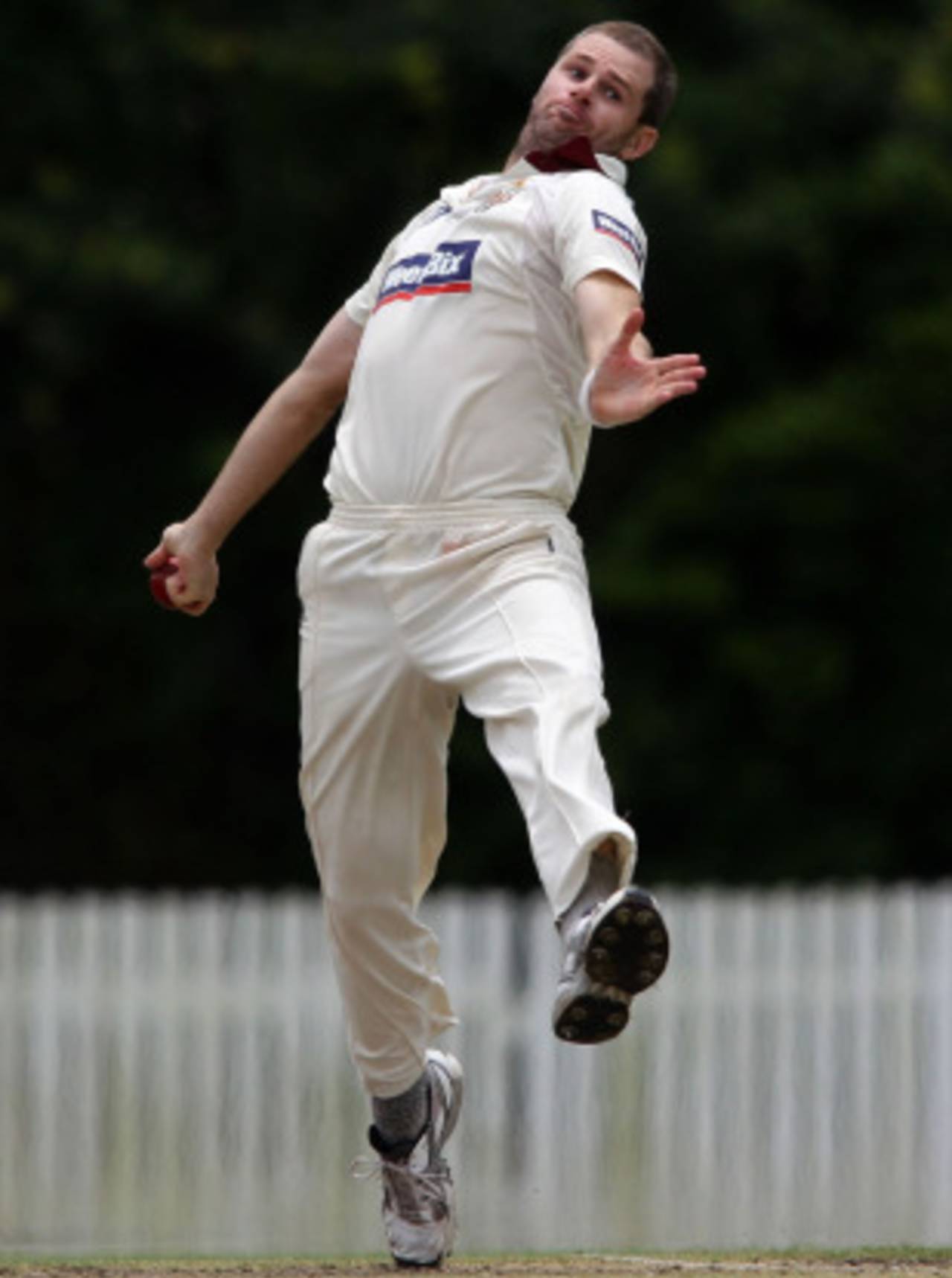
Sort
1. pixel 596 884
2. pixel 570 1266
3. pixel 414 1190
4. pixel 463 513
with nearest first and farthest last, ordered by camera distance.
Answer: pixel 596 884 → pixel 463 513 → pixel 414 1190 → pixel 570 1266

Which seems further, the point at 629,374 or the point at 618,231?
the point at 618,231

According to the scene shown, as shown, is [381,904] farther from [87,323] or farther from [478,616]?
[87,323]

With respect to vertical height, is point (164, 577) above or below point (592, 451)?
below

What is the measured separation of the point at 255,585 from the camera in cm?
2173

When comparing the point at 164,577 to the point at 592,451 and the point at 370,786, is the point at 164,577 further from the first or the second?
the point at 592,451

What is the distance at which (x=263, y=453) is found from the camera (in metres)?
7.39

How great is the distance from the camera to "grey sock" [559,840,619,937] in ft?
20.2

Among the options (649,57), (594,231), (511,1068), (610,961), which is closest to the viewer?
(610,961)

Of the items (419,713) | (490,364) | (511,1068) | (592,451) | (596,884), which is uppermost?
(592,451)

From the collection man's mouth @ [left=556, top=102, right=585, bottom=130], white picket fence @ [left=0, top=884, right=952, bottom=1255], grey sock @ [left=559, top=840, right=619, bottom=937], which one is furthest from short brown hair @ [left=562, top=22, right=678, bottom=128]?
white picket fence @ [left=0, top=884, right=952, bottom=1255]

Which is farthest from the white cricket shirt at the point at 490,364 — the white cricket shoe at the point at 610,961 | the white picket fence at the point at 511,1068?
the white picket fence at the point at 511,1068

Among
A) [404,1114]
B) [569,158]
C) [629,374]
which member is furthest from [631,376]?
[404,1114]

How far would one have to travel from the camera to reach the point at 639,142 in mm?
7176

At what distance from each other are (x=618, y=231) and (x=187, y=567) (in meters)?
1.32
